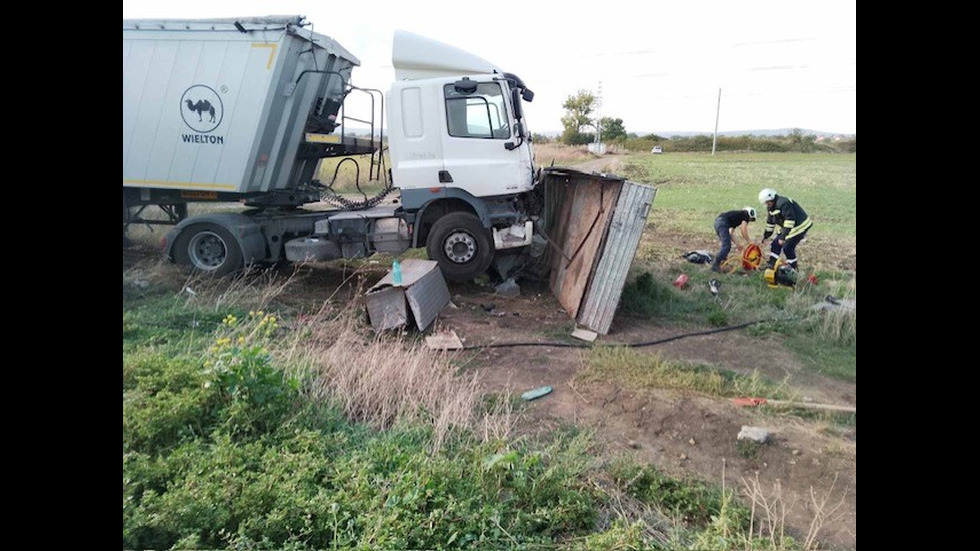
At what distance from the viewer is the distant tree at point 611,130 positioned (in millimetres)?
4633

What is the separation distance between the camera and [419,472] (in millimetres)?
2420

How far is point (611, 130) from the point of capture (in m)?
4.88

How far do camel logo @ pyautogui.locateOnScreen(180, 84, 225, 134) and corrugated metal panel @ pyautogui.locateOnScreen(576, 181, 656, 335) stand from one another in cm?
405

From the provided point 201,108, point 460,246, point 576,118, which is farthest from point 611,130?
point 201,108

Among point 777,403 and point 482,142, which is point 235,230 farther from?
point 777,403

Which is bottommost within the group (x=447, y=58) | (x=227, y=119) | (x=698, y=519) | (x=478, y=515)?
(x=698, y=519)

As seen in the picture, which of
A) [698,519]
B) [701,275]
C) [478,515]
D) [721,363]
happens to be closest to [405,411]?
[478,515]

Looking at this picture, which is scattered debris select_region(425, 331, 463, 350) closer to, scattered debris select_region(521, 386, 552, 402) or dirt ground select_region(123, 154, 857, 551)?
dirt ground select_region(123, 154, 857, 551)

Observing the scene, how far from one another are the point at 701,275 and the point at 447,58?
13.4 feet

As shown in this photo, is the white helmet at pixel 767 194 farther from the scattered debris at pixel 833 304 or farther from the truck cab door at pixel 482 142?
the truck cab door at pixel 482 142

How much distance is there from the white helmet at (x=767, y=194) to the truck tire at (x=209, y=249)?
6033 millimetres

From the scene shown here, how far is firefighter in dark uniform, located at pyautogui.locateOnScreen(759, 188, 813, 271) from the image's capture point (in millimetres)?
6488

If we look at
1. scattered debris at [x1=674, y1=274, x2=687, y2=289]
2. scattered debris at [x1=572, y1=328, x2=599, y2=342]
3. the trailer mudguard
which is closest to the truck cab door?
scattered debris at [x1=572, y1=328, x2=599, y2=342]
